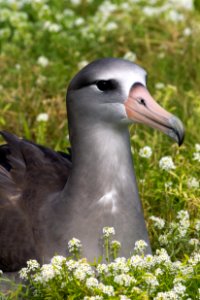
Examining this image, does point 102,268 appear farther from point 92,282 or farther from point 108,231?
point 108,231

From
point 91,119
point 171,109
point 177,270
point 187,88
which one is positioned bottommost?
point 177,270

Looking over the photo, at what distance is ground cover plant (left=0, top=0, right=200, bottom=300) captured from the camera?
3.94 metres

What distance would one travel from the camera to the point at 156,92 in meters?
6.60

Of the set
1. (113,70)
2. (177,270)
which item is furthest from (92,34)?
(177,270)

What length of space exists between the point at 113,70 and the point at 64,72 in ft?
8.83

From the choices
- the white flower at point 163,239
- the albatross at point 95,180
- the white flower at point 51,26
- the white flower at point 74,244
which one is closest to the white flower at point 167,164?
the white flower at point 163,239

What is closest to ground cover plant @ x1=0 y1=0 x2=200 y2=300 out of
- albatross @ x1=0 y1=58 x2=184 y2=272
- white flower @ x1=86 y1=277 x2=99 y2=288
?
white flower @ x1=86 y1=277 x2=99 y2=288

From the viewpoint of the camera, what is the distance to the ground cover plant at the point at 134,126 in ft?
12.9

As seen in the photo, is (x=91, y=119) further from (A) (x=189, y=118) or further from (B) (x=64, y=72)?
(B) (x=64, y=72)

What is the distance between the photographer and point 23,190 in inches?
186

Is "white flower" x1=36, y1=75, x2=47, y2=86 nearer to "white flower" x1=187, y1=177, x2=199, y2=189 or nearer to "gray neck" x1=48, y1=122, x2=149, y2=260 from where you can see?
"white flower" x1=187, y1=177, x2=199, y2=189

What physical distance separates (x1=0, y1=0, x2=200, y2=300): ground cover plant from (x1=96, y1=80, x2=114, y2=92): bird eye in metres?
0.63

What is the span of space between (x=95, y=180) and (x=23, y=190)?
0.43 m

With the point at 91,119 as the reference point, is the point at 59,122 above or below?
above
